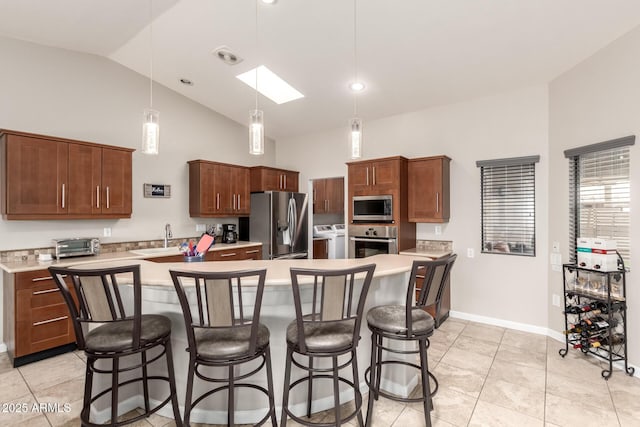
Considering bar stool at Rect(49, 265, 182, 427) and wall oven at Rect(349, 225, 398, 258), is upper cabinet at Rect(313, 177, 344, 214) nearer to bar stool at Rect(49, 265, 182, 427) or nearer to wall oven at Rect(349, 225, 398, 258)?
wall oven at Rect(349, 225, 398, 258)

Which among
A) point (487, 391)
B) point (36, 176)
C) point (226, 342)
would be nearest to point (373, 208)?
point (487, 391)

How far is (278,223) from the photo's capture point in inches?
203

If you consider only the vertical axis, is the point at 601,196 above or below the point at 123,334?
above

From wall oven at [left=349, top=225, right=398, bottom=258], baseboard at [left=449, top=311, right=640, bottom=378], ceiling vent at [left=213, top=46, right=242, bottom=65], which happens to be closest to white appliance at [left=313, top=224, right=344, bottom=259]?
wall oven at [left=349, top=225, right=398, bottom=258]

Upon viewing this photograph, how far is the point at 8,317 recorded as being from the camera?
3.15m

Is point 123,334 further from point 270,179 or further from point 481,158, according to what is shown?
point 481,158

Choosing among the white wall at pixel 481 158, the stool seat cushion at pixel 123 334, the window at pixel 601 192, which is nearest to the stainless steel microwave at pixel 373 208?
the white wall at pixel 481 158

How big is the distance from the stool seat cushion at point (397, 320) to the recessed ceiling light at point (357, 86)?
9.48 feet

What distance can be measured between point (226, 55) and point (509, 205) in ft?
12.5

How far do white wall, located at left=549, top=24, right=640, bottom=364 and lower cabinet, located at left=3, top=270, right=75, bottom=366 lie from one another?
524 centimetres

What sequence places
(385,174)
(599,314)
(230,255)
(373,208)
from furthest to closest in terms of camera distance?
(230,255) → (373,208) → (385,174) → (599,314)

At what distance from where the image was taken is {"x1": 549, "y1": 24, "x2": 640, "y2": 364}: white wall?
2.73 metres

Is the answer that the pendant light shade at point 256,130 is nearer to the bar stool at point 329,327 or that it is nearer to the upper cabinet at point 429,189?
the bar stool at point 329,327

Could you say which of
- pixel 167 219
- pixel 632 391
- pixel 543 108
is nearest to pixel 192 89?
pixel 167 219
